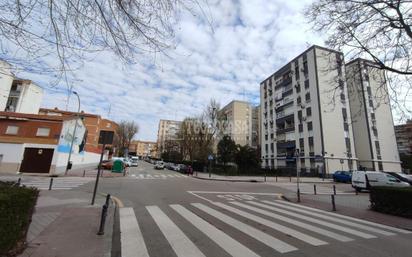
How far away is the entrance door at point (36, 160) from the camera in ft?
74.1

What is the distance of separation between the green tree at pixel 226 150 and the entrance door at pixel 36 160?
27.7 m

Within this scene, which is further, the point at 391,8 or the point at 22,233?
the point at 391,8

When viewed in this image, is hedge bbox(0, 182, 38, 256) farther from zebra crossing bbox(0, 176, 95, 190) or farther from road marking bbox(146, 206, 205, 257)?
zebra crossing bbox(0, 176, 95, 190)

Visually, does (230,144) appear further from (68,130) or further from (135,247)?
(135,247)

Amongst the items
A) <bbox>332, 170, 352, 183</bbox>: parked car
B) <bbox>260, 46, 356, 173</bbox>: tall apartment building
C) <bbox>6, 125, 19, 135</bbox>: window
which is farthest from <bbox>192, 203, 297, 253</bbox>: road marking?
<bbox>260, 46, 356, 173</bbox>: tall apartment building

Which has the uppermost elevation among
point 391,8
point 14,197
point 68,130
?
point 391,8

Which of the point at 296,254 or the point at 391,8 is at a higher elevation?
the point at 391,8

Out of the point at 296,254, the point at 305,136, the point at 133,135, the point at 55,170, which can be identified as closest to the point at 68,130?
the point at 55,170

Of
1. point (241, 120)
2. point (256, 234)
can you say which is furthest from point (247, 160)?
point (241, 120)

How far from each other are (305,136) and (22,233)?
48.1 metres

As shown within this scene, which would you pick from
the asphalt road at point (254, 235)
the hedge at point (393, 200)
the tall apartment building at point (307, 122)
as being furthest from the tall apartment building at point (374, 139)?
the asphalt road at point (254, 235)

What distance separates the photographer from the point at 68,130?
85.8ft

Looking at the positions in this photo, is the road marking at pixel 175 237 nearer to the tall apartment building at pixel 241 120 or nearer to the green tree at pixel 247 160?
the green tree at pixel 247 160

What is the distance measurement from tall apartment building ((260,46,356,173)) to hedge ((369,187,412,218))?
2939cm
